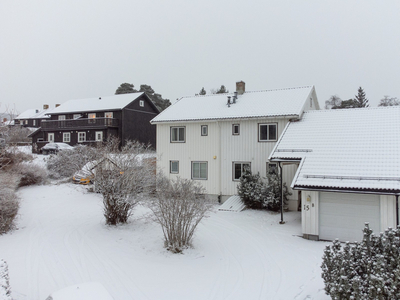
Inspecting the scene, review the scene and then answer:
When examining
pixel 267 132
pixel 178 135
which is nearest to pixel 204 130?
pixel 178 135

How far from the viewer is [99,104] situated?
128 feet

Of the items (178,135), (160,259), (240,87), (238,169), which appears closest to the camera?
(160,259)

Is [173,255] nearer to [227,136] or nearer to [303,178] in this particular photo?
[303,178]

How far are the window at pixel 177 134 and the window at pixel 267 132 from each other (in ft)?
17.9

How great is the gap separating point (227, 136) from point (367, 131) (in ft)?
26.4

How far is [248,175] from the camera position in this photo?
691 inches

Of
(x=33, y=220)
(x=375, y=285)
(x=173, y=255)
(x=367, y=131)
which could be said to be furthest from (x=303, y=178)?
(x=33, y=220)

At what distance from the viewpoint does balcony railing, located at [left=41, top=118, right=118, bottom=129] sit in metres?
36.1

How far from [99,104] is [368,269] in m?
37.9

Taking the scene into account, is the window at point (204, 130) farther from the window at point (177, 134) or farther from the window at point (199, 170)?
the window at point (199, 170)

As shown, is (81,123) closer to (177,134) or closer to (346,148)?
(177,134)

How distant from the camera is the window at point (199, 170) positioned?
800 inches

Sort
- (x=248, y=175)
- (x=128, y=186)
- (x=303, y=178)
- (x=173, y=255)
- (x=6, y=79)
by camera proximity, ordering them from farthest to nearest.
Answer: (x=6, y=79)
(x=248, y=175)
(x=128, y=186)
(x=303, y=178)
(x=173, y=255)

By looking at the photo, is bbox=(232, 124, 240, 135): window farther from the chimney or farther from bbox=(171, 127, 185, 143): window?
the chimney
